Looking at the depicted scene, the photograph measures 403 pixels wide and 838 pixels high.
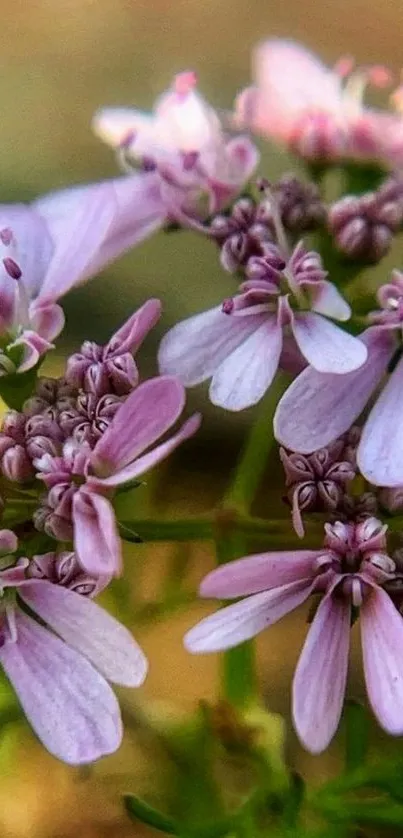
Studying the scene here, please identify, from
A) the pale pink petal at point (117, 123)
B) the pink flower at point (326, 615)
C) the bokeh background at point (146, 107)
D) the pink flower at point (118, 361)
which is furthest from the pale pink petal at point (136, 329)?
the bokeh background at point (146, 107)

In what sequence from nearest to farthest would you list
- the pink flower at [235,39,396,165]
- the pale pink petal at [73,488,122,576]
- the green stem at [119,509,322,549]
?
the pale pink petal at [73,488,122,576], the green stem at [119,509,322,549], the pink flower at [235,39,396,165]

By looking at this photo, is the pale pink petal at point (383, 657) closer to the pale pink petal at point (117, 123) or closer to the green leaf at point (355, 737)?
the green leaf at point (355, 737)

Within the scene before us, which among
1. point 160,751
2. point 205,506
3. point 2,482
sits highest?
point 2,482

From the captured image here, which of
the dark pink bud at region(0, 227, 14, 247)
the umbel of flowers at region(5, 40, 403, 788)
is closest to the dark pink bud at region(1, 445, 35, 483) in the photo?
the umbel of flowers at region(5, 40, 403, 788)

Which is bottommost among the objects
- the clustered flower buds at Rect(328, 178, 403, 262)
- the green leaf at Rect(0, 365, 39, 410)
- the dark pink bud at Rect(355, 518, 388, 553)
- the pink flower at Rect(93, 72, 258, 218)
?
the dark pink bud at Rect(355, 518, 388, 553)

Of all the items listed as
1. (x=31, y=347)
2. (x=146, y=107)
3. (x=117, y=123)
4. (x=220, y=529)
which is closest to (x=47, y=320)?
(x=31, y=347)

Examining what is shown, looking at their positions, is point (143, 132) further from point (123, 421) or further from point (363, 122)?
point (123, 421)

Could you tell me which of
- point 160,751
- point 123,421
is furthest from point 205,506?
point 123,421

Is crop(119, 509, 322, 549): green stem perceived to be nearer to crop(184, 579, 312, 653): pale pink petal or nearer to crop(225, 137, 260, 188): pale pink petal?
crop(184, 579, 312, 653): pale pink petal
